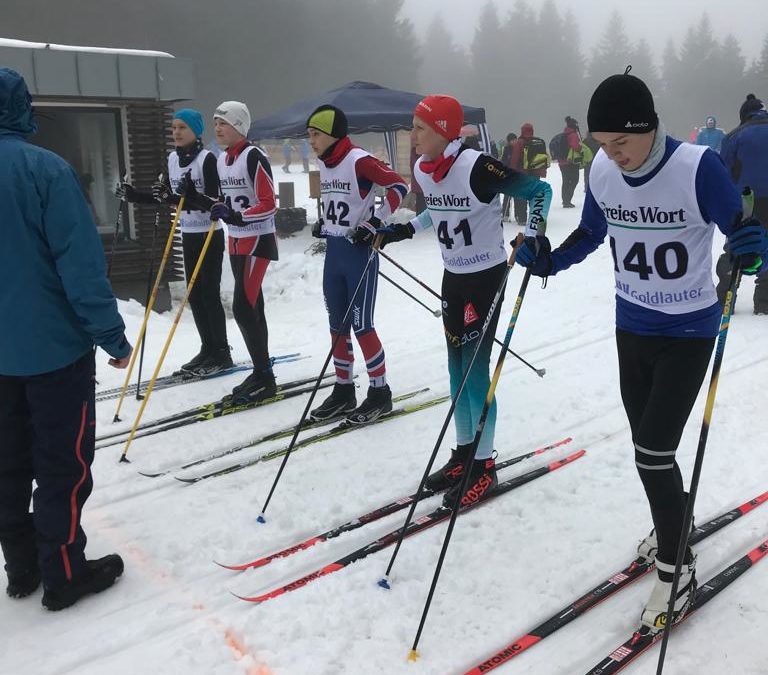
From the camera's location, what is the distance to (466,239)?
12.8 ft

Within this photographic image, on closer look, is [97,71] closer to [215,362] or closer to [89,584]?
[215,362]

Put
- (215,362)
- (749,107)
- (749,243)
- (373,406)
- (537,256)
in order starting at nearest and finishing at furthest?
(749,243) < (537,256) < (373,406) < (215,362) < (749,107)

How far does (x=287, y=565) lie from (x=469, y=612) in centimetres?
90

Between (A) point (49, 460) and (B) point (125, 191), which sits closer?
(A) point (49, 460)

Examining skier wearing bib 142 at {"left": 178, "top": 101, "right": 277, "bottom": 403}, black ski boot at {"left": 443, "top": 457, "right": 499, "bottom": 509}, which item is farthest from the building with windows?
black ski boot at {"left": 443, "top": 457, "right": 499, "bottom": 509}

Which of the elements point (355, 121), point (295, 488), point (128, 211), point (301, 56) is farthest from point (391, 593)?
point (301, 56)

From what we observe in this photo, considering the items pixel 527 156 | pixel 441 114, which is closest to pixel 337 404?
pixel 441 114

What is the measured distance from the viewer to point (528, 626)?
2.90 meters

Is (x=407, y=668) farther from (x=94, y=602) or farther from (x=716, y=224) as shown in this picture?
(x=716, y=224)

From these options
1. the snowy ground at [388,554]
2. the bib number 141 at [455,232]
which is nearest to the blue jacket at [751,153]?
the snowy ground at [388,554]

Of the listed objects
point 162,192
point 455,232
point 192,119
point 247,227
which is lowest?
point 247,227

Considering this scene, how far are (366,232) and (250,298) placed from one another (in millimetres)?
1384

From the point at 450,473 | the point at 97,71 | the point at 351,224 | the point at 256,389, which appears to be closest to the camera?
the point at 450,473

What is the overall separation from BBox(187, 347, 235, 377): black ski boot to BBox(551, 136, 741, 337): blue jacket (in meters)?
4.00
